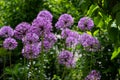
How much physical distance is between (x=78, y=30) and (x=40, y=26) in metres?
2.37

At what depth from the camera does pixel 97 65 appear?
383 centimetres

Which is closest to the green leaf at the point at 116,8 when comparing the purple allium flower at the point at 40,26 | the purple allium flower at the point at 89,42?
the purple allium flower at the point at 40,26

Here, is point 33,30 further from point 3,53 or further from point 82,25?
point 3,53

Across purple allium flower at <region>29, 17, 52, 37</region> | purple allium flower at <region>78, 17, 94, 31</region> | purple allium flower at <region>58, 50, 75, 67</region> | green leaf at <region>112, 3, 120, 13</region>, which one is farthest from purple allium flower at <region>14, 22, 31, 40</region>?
green leaf at <region>112, 3, 120, 13</region>

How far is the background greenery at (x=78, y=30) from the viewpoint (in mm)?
2029

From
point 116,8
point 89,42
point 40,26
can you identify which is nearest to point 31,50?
point 40,26

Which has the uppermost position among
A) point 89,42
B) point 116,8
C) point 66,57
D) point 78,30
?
point 78,30

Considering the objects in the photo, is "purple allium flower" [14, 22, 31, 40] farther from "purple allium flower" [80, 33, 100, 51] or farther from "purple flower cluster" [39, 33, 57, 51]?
"purple allium flower" [80, 33, 100, 51]

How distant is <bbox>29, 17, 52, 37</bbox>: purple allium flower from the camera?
109 inches

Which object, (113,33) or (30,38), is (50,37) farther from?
(113,33)

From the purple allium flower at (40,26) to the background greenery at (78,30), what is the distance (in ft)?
0.98

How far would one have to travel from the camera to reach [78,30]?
16.8 ft

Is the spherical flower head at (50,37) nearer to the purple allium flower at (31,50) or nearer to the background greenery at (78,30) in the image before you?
the purple allium flower at (31,50)

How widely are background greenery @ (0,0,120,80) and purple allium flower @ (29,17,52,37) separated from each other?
30 centimetres
